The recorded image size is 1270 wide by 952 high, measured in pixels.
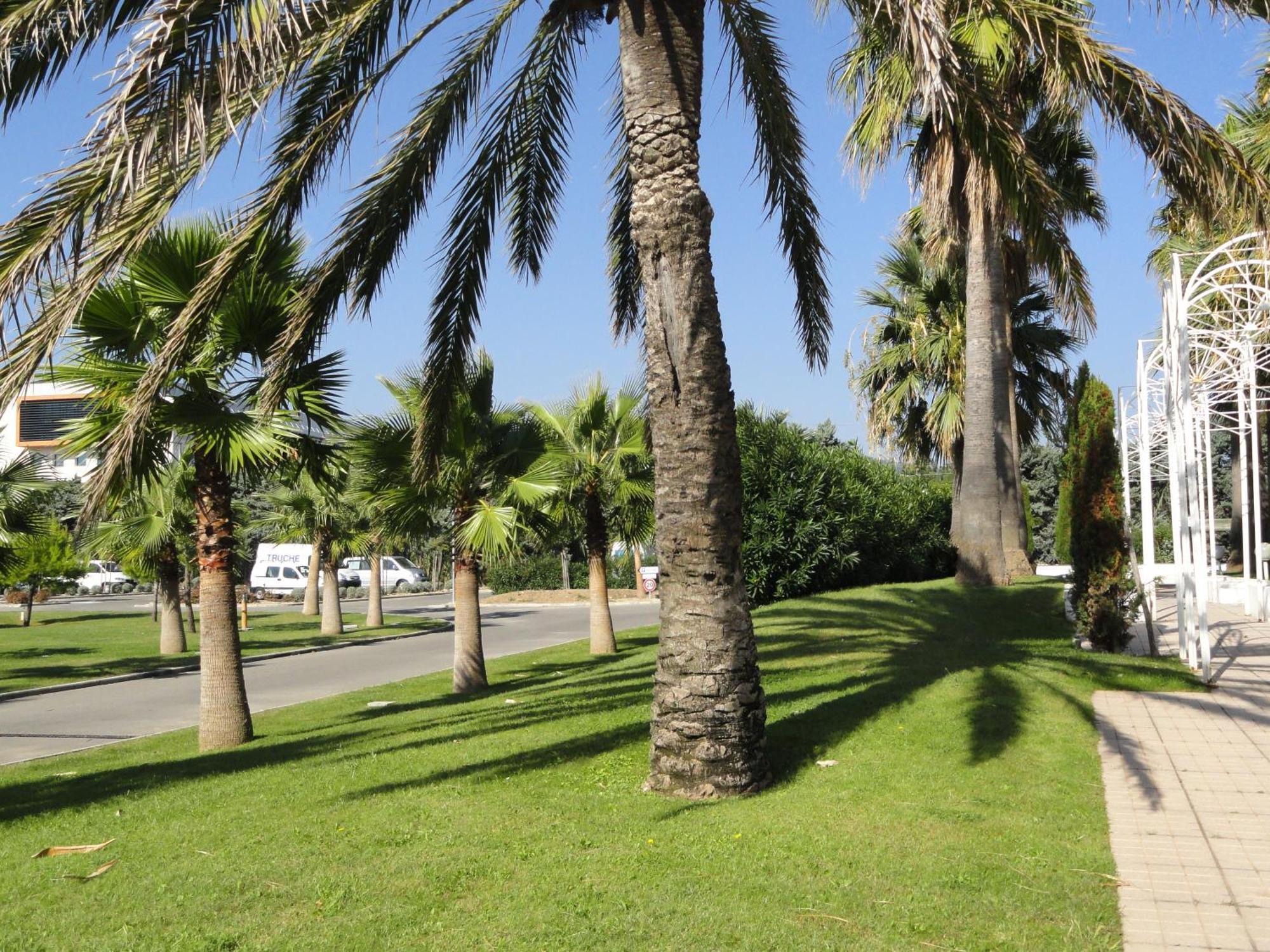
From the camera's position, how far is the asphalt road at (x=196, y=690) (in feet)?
41.8

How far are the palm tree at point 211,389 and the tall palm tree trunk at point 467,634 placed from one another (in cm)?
397

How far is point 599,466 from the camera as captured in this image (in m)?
18.4

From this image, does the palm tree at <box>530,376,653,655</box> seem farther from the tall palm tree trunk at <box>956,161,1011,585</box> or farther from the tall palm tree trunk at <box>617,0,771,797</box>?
the tall palm tree trunk at <box>617,0,771,797</box>

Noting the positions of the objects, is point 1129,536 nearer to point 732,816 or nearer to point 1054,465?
point 732,816

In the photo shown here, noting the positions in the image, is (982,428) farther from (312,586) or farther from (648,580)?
(648,580)

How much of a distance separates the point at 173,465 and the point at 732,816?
9072 mm

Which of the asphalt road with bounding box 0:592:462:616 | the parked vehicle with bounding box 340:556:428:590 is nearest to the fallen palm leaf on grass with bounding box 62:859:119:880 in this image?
the asphalt road with bounding box 0:592:462:616

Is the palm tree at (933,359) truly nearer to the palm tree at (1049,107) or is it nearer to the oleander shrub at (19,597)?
the palm tree at (1049,107)

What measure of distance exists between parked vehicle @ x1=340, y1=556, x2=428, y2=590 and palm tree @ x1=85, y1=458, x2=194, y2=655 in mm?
27745

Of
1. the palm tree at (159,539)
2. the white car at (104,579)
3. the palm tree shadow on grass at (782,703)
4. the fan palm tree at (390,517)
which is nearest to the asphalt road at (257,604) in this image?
the white car at (104,579)

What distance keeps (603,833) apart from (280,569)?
1725 inches

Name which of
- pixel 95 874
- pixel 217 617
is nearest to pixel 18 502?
pixel 217 617

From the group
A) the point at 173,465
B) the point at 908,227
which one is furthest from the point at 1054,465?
the point at 173,465

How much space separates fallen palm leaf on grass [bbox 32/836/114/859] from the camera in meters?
6.34
